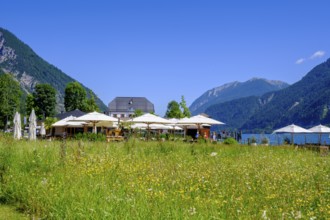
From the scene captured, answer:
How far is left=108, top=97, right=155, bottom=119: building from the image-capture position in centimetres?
11244

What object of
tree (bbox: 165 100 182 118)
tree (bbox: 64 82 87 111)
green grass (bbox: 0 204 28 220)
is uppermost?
tree (bbox: 64 82 87 111)

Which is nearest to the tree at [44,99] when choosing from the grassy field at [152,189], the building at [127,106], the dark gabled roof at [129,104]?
the building at [127,106]

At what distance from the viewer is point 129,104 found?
378 feet

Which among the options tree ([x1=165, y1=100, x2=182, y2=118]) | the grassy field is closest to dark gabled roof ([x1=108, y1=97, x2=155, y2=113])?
Answer: tree ([x1=165, y1=100, x2=182, y2=118])

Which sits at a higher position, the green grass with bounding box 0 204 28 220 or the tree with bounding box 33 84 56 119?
the tree with bounding box 33 84 56 119

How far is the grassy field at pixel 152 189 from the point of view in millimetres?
5285

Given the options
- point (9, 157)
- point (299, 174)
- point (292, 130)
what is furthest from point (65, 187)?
point (292, 130)

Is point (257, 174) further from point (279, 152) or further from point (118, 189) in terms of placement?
point (279, 152)

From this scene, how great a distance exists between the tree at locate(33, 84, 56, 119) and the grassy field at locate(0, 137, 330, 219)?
67197mm

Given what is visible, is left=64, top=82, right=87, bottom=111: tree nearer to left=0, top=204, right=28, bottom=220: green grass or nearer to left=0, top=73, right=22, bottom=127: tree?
left=0, top=73, right=22, bottom=127: tree

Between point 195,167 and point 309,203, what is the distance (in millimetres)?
3429

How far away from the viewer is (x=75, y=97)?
77.1 metres

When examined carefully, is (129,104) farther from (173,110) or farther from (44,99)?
(173,110)

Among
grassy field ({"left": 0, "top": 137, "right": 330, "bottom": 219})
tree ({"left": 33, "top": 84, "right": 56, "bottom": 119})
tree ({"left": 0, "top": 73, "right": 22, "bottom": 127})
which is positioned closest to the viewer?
grassy field ({"left": 0, "top": 137, "right": 330, "bottom": 219})
